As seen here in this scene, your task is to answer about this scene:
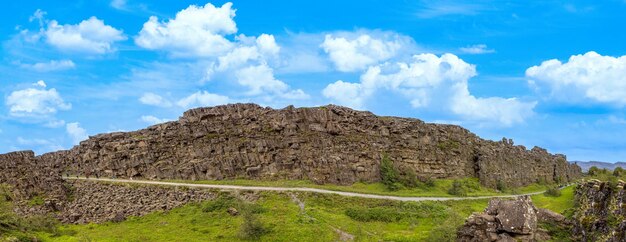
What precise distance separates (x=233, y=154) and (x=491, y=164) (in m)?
47.7

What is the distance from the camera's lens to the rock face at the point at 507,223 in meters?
40.5

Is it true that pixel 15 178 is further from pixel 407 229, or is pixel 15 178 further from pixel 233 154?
pixel 407 229

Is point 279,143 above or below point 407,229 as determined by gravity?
above

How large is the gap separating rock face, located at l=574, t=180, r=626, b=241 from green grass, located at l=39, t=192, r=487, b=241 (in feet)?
37.9

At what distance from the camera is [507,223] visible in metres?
41.2

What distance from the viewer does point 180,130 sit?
277ft

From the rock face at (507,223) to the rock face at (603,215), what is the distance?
3125mm

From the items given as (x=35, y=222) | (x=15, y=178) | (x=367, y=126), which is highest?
(x=367, y=126)

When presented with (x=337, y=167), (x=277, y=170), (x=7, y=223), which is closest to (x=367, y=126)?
(x=337, y=167)

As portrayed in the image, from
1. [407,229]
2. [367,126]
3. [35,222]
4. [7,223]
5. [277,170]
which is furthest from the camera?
[367,126]

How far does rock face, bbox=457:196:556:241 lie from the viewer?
40531mm

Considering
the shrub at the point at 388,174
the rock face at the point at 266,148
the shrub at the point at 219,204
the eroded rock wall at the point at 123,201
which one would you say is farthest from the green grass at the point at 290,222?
the rock face at the point at 266,148

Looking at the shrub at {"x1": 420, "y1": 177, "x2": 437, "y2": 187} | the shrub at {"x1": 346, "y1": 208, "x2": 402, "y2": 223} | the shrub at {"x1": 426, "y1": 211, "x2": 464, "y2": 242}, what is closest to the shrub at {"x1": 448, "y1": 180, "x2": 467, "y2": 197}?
the shrub at {"x1": 420, "y1": 177, "x2": 437, "y2": 187}

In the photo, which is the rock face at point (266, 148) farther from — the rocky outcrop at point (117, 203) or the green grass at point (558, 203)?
the green grass at point (558, 203)
